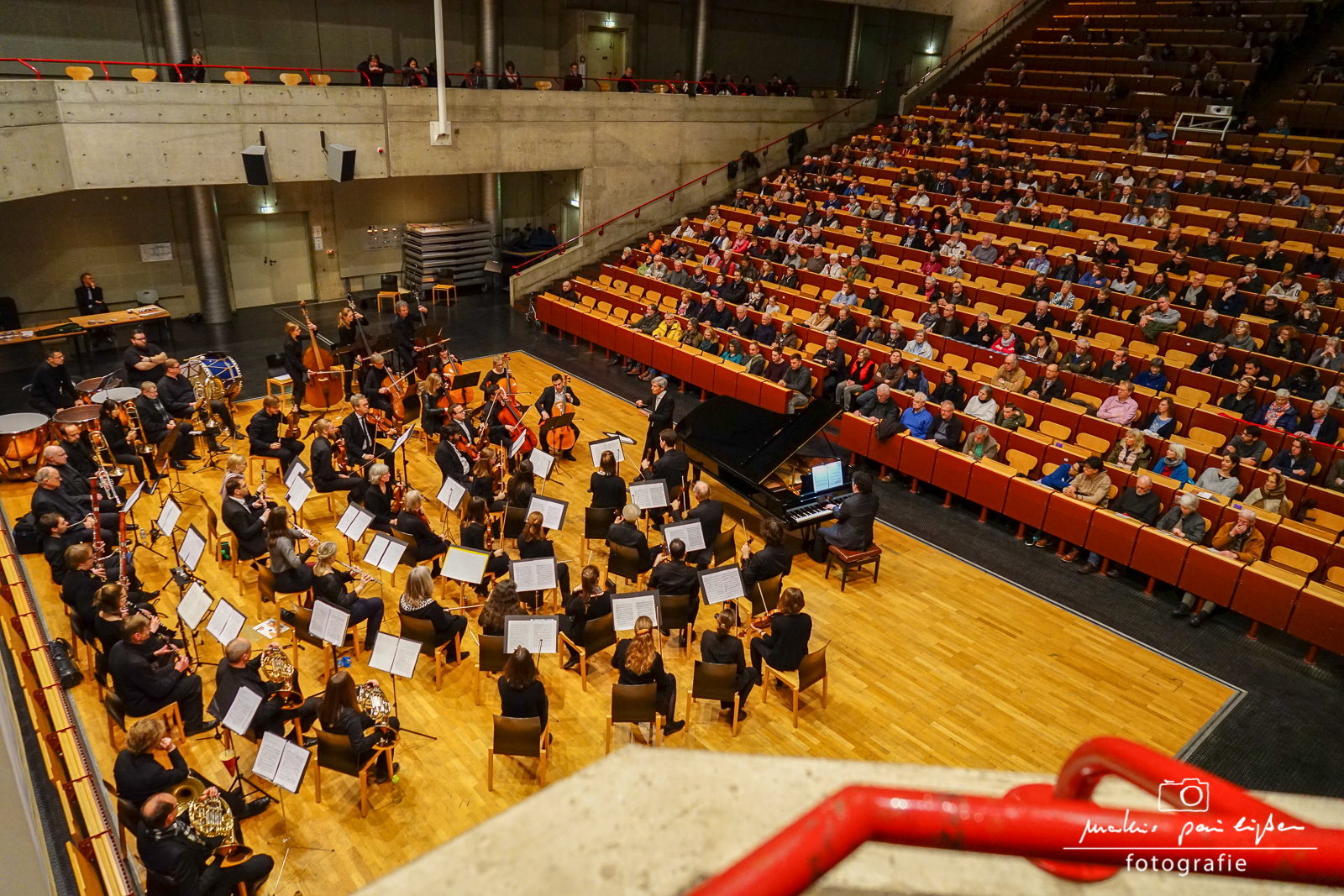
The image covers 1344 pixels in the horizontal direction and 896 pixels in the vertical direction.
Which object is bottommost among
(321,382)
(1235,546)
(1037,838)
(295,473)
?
(321,382)

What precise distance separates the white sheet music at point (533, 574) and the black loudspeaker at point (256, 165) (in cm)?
1095

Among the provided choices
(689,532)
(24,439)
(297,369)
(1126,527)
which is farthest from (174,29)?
(1126,527)

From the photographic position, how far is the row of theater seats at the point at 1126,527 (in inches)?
325

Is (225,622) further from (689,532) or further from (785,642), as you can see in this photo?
(785,642)

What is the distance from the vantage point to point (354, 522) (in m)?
8.30

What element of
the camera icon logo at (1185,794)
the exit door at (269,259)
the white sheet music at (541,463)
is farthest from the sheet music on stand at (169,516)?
the exit door at (269,259)

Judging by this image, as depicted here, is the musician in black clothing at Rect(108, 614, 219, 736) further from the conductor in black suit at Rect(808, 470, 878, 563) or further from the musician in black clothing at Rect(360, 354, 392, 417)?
the conductor in black suit at Rect(808, 470, 878, 563)

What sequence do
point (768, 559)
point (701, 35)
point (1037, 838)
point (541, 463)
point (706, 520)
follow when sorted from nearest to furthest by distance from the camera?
point (1037, 838)
point (768, 559)
point (706, 520)
point (541, 463)
point (701, 35)

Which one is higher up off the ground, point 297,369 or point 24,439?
point 297,369

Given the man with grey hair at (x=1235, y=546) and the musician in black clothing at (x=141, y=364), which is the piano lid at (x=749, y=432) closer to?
the man with grey hair at (x=1235, y=546)

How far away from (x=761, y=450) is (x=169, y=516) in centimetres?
606

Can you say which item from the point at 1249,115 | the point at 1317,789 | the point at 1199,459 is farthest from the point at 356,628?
the point at 1249,115

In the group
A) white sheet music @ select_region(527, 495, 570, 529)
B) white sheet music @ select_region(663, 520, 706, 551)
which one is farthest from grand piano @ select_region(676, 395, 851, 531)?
white sheet music @ select_region(527, 495, 570, 529)

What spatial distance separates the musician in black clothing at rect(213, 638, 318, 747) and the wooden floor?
2.13 feet
